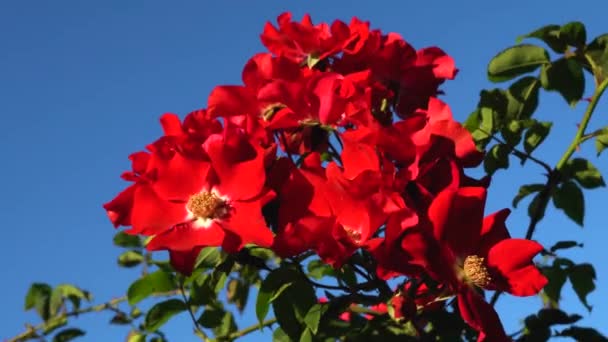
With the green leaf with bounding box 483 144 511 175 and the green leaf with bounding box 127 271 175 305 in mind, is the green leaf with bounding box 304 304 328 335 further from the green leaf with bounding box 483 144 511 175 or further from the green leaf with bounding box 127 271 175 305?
the green leaf with bounding box 483 144 511 175

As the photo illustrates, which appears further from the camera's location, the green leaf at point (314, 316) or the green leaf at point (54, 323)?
the green leaf at point (54, 323)

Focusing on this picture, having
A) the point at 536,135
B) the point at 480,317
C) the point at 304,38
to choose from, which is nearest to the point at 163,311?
the point at 304,38

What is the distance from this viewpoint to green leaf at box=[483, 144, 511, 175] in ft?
6.15

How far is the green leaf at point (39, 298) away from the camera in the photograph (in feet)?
7.64

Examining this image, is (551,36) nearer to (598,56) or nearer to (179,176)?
(598,56)

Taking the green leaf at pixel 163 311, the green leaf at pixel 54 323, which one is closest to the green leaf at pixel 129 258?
the green leaf at pixel 54 323

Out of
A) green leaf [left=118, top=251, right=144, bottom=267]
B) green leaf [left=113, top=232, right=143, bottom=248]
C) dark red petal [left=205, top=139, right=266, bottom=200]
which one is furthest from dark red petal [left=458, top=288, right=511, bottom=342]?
green leaf [left=118, top=251, right=144, bottom=267]

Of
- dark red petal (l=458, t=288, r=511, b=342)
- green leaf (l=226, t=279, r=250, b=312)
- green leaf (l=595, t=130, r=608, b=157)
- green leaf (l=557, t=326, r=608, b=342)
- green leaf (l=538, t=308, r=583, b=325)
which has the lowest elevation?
dark red petal (l=458, t=288, r=511, b=342)

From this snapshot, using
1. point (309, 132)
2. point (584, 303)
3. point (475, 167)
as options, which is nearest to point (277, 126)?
point (309, 132)

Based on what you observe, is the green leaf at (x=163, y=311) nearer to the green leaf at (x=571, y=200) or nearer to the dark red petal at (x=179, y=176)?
the dark red petal at (x=179, y=176)

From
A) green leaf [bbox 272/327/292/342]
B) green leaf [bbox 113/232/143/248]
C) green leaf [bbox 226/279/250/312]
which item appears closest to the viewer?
green leaf [bbox 272/327/292/342]

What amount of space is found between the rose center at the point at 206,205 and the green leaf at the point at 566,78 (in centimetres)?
89

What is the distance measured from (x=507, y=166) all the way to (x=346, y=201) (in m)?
0.78

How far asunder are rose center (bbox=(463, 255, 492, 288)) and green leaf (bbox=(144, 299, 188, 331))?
787 millimetres
